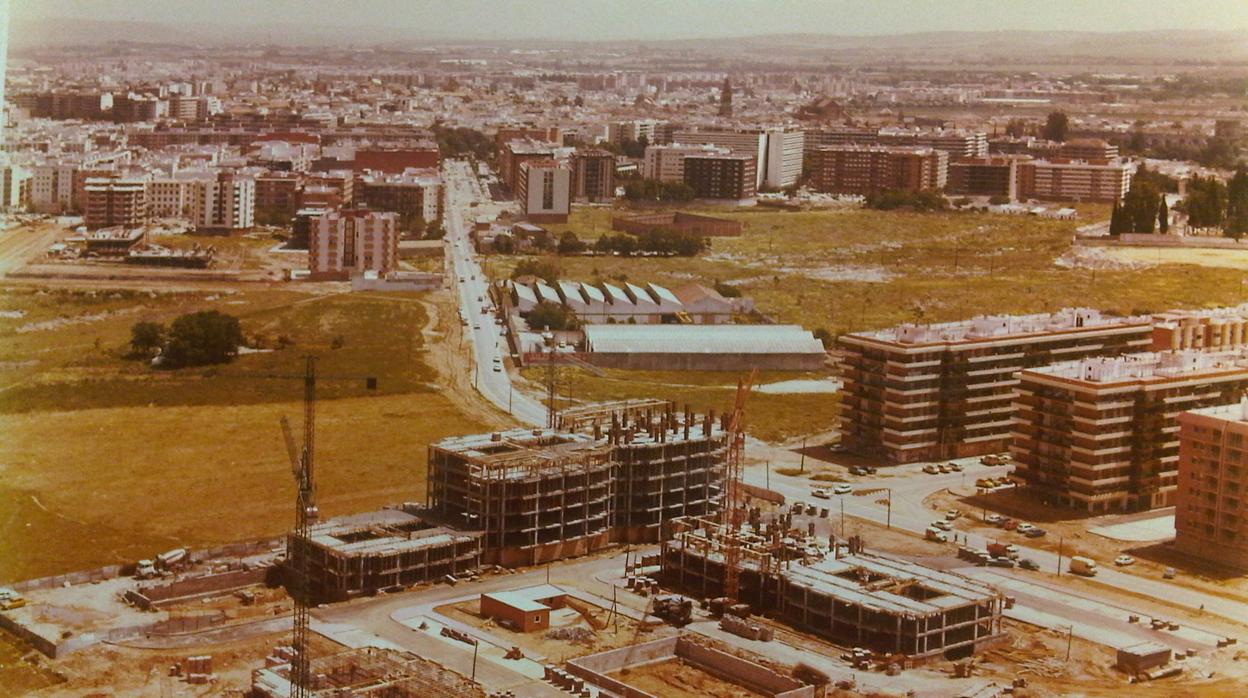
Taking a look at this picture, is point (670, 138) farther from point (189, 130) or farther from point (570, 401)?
point (570, 401)

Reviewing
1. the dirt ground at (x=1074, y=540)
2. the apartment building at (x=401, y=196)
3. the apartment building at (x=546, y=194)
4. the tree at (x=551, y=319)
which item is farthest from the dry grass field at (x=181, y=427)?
the apartment building at (x=546, y=194)

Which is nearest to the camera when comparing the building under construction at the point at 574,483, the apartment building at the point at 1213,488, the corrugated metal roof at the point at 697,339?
the building under construction at the point at 574,483

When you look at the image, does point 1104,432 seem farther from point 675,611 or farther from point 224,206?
point 224,206

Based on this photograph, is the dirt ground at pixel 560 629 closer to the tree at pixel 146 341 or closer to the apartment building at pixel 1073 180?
the tree at pixel 146 341

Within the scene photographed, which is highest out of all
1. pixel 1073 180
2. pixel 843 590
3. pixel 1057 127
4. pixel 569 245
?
pixel 1057 127

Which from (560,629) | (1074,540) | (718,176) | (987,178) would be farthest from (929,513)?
(987,178)

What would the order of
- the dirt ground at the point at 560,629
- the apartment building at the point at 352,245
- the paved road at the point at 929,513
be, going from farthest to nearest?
the apartment building at the point at 352,245
the paved road at the point at 929,513
the dirt ground at the point at 560,629
